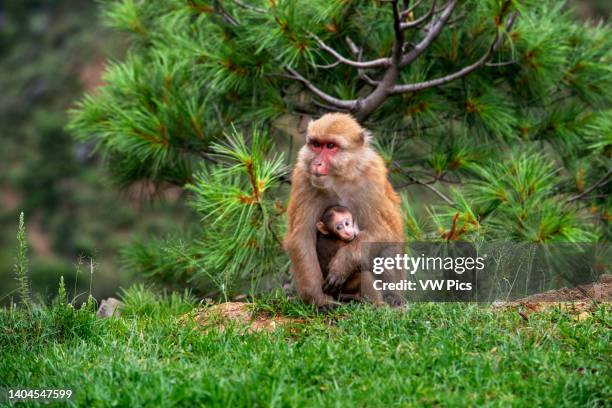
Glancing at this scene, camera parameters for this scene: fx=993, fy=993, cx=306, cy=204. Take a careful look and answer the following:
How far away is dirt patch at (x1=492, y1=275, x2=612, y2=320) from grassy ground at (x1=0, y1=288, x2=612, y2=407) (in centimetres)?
16

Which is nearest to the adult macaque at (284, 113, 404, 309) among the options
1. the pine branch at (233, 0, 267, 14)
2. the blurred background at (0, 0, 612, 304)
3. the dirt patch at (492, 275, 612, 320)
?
the dirt patch at (492, 275, 612, 320)

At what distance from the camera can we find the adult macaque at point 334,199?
5.71 meters

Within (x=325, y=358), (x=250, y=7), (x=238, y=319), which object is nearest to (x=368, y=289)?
(x=238, y=319)

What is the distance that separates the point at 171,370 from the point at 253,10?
10.9 ft

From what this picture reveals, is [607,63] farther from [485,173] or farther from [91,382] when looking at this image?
[91,382]

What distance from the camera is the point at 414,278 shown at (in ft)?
20.9

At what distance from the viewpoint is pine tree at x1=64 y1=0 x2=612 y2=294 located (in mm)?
6723

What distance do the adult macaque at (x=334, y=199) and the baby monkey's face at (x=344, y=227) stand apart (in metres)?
0.05

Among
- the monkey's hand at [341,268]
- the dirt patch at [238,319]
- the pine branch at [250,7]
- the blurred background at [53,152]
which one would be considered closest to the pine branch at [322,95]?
the pine branch at [250,7]

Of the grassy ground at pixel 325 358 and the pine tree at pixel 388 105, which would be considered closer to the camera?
the grassy ground at pixel 325 358

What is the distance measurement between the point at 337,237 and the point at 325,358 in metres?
1.28

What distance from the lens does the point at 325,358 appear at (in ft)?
15.2

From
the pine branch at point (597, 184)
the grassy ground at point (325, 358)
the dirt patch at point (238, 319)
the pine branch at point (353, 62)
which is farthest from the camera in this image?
the pine branch at point (597, 184)

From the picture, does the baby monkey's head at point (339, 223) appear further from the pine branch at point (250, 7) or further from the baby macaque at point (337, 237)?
the pine branch at point (250, 7)
